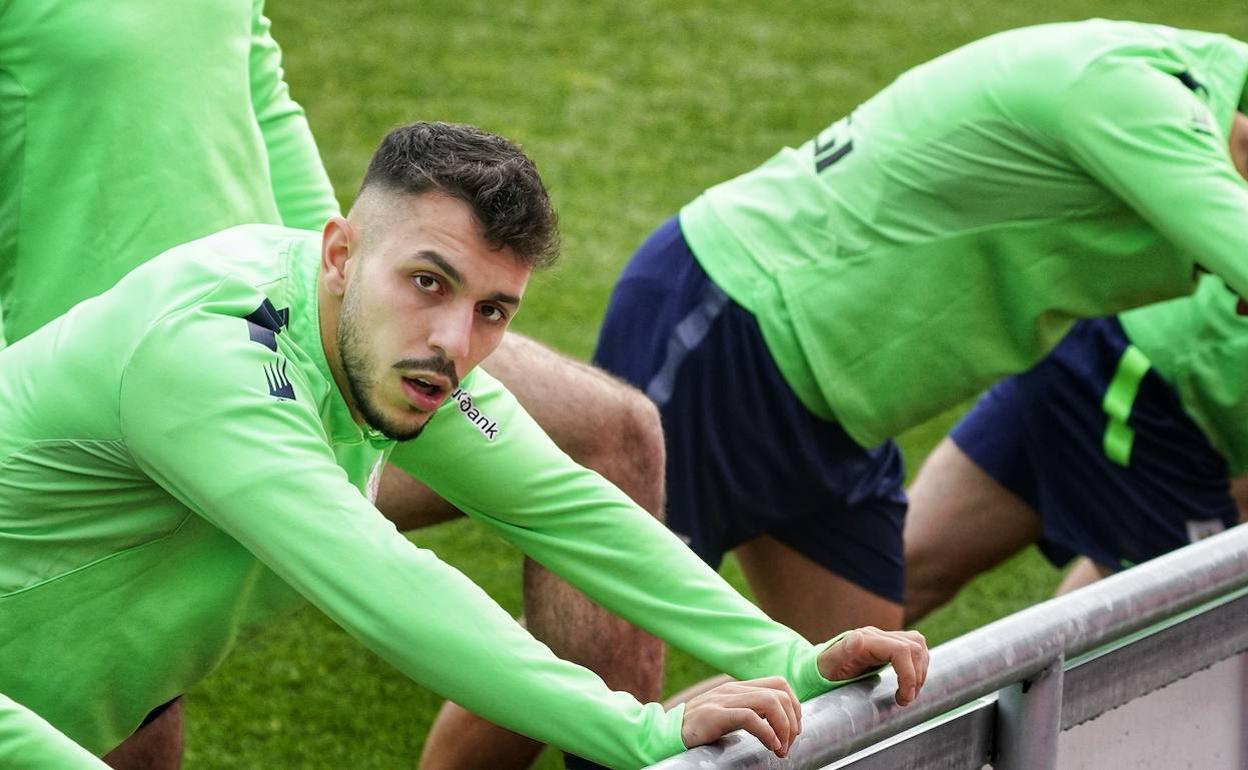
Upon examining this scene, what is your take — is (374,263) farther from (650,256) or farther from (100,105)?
(650,256)

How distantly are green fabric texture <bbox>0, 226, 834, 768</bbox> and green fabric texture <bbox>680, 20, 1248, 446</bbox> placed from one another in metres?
1.04

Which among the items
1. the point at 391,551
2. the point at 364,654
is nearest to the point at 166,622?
the point at 391,551

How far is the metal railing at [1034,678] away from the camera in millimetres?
1824

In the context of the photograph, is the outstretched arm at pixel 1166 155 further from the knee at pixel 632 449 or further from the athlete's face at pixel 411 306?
the athlete's face at pixel 411 306

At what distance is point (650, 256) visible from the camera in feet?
11.4

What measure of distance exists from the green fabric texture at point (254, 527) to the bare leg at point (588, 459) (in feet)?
1.76

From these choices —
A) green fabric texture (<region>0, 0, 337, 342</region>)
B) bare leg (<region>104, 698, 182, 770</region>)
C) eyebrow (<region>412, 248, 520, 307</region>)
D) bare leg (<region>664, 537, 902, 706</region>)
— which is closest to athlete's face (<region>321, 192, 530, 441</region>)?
eyebrow (<region>412, 248, 520, 307</region>)

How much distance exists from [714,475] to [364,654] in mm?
1309

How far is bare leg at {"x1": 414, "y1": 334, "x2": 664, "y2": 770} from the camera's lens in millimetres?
2963

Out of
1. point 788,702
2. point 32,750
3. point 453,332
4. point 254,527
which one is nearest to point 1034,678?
point 788,702

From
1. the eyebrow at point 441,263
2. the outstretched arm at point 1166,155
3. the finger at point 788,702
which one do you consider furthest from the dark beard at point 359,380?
the outstretched arm at point 1166,155

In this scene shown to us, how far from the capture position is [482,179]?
7.07ft

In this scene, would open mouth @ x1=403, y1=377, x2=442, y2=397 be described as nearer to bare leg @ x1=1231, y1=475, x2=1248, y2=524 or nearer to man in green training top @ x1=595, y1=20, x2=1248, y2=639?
man in green training top @ x1=595, y1=20, x2=1248, y2=639

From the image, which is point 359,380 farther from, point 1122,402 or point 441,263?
point 1122,402
